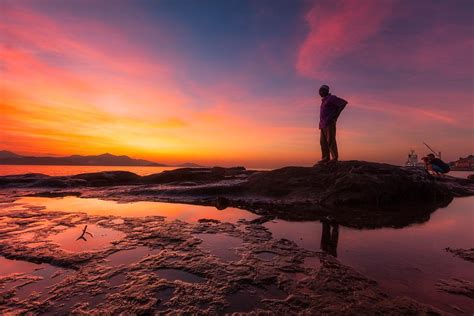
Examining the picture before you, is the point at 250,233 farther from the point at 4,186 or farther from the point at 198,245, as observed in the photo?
the point at 4,186

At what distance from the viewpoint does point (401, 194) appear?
34.0 ft

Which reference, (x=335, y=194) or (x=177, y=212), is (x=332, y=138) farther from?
(x=177, y=212)

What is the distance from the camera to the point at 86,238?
214 inches

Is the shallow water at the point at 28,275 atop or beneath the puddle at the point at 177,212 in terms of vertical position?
beneath

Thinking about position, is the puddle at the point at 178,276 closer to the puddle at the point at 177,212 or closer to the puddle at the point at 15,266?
the puddle at the point at 15,266

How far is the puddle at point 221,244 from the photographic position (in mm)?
4449

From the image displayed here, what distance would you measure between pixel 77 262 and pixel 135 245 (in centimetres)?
101

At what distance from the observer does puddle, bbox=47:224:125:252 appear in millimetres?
4893

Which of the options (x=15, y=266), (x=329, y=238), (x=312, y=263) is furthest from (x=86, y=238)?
(x=329, y=238)

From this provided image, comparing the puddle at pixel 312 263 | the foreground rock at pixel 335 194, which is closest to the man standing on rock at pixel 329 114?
the foreground rock at pixel 335 194

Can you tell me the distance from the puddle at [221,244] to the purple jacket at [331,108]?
784 cm

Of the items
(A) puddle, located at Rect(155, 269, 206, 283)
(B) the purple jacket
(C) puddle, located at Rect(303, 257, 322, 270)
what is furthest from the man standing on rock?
(A) puddle, located at Rect(155, 269, 206, 283)

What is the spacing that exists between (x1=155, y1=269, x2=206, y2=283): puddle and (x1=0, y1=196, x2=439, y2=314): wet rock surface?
1 centimetres

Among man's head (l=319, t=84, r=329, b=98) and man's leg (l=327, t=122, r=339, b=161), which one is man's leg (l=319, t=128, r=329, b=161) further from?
man's head (l=319, t=84, r=329, b=98)
